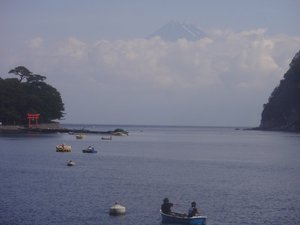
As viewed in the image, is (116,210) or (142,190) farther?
(142,190)

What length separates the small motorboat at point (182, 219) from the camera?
4500 cm

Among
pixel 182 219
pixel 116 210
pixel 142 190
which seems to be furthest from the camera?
pixel 142 190

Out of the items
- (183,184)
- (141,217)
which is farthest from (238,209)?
(183,184)

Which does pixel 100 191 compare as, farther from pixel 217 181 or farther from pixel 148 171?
pixel 148 171

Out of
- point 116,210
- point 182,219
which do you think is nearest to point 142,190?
point 116,210

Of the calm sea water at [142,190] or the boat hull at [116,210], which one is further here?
the boat hull at [116,210]

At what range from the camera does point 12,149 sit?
12588cm

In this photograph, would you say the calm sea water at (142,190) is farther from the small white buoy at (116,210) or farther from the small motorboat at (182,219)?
the small motorboat at (182,219)

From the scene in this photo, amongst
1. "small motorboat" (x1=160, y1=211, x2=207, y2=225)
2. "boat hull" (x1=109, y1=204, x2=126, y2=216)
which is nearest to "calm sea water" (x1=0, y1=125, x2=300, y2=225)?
"boat hull" (x1=109, y1=204, x2=126, y2=216)

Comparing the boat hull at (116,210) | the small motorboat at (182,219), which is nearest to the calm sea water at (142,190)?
the boat hull at (116,210)

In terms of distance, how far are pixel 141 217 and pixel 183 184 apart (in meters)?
21.6

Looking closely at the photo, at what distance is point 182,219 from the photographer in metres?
45.7

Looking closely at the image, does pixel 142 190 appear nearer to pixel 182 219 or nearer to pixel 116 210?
pixel 116 210

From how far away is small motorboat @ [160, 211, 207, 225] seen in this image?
4500cm
